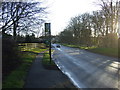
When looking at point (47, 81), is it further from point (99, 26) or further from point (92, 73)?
point (99, 26)

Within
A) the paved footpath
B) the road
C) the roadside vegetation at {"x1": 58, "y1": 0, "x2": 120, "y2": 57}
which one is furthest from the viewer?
the roadside vegetation at {"x1": 58, "y1": 0, "x2": 120, "y2": 57}

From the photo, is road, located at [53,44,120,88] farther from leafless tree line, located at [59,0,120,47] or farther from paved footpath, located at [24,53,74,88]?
leafless tree line, located at [59,0,120,47]

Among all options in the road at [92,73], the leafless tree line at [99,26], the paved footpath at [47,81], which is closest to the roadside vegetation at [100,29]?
the leafless tree line at [99,26]

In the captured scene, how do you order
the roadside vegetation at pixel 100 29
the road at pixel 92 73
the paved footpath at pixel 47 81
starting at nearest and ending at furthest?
the paved footpath at pixel 47 81 < the road at pixel 92 73 < the roadside vegetation at pixel 100 29

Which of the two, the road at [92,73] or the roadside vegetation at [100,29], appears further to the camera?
the roadside vegetation at [100,29]

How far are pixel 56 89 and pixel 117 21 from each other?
32.2m

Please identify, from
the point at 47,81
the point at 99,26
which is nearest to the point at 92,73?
the point at 47,81

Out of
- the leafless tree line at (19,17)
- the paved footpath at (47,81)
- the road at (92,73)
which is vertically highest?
the leafless tree line at (19,17)

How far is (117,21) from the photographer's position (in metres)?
35.7

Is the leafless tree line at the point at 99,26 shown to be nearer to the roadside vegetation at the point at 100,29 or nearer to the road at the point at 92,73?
the roadside vegetation at the point at 100,29

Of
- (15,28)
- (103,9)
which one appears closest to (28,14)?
(15,28)

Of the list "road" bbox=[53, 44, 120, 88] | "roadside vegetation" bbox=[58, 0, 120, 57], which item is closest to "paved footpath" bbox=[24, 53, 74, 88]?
"road" bbox=[53, 44, 120, 88]

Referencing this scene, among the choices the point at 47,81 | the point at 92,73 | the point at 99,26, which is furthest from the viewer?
the point at 99,26

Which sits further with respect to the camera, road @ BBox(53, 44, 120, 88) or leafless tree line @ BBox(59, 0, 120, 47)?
leafless tree line @ BBox(59, 0, 120, 47)
